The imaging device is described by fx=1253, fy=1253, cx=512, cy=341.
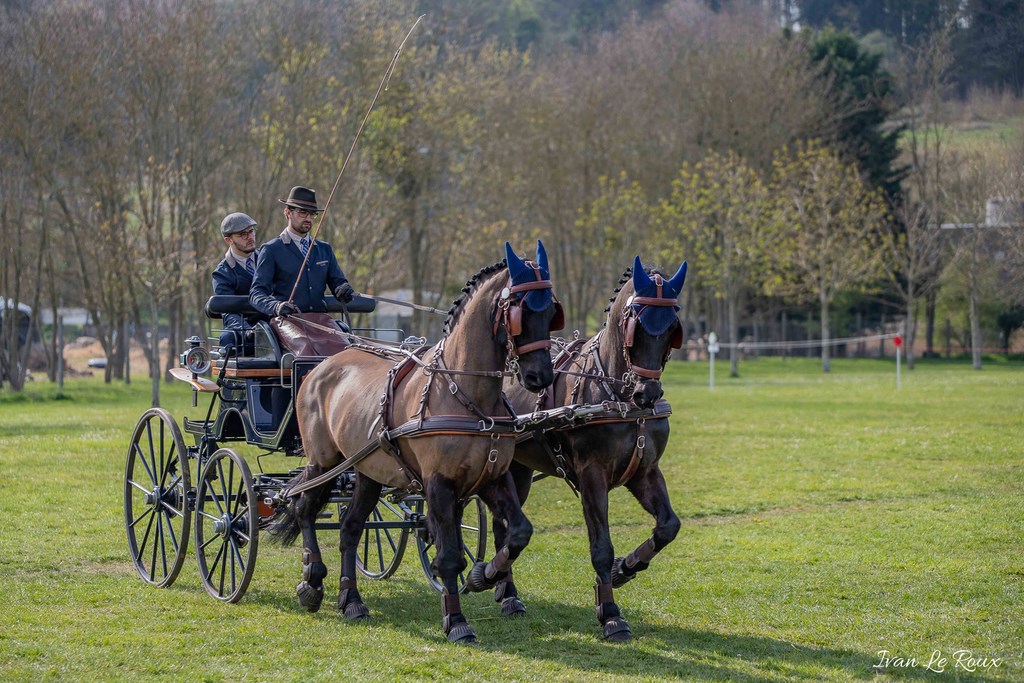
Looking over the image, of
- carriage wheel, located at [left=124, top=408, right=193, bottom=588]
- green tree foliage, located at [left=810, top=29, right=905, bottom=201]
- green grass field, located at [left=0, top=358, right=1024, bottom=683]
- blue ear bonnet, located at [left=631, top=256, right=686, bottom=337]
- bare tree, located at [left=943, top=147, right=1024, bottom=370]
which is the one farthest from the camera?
green tree foliage, located at [left=810, top=29, right=905, bottom=201]

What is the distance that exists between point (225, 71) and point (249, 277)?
83.1ft

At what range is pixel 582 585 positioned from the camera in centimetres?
972

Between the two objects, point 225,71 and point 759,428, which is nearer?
point 759,428

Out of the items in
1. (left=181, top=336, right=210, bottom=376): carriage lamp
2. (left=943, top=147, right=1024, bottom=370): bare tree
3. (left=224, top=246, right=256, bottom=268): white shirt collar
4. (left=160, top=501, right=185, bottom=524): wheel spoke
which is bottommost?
(left=160, top=501, right=185, bottom=524): wheel spoke

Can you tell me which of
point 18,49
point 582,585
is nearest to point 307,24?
point 18,49

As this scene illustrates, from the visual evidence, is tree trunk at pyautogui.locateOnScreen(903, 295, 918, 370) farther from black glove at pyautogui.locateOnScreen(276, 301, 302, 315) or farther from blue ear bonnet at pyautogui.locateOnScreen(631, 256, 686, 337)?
blue ear bonnet at pyautogui.locateOnScreen(631, 256, 686, 337)

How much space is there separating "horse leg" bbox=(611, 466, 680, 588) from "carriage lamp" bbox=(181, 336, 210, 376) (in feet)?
12.3

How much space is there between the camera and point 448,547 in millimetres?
7766

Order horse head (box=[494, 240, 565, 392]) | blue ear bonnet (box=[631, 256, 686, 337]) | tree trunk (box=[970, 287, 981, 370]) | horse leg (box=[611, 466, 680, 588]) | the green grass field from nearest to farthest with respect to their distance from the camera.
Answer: the green grass field, horse head (box=[494, 240, 565, 392]), blue ear bonnet (box=[631, 256, 686, 337]), horse leg (box=[611, 466, 680, 588]), tree trunk (box=[970, 287, 981, 370])

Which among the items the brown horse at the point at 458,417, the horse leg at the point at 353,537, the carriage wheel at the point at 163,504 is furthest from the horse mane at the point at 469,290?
the carriage wheel at the point at 163,504

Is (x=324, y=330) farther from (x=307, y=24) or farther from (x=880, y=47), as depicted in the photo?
(x=880, y=47)

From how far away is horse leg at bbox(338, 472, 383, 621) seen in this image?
338 inches

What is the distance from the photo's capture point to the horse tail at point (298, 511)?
9.04 metres

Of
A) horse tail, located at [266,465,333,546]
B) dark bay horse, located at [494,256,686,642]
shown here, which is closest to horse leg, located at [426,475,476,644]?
dark bay horse, located at [494,256,686,642]
